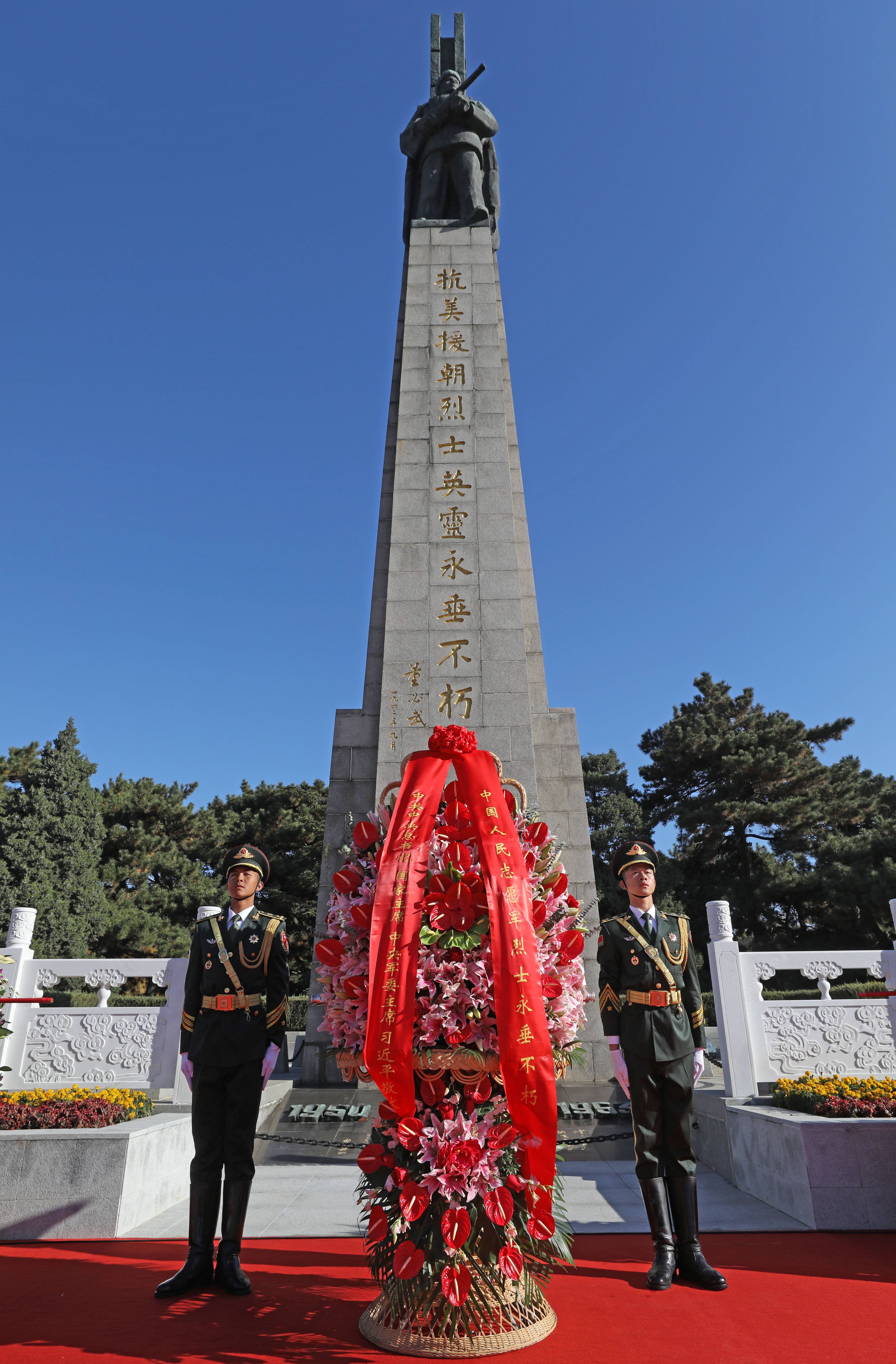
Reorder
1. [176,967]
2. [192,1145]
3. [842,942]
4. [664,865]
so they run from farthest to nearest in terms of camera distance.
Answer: [664,865] < [842,942] < [176,967] < [192,1145]

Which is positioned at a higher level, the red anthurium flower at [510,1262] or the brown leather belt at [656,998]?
the brown leather belt at [656,998]

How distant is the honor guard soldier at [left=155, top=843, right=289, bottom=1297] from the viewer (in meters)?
2.94

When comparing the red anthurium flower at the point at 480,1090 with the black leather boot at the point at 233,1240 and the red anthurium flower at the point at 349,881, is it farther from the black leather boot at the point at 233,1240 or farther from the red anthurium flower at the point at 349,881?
the black leather boot at the point at 233,1240

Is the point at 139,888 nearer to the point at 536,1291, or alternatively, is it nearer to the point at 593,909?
the point at 593,909

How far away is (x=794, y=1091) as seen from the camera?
4273 millimetres

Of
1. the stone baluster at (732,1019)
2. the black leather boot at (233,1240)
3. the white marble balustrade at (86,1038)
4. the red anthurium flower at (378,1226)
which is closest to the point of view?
the red anthurium flower at (378,1226)

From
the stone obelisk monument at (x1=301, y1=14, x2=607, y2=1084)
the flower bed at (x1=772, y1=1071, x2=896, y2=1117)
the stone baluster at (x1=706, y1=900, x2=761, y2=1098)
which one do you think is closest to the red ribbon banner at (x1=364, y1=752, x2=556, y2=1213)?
the flower bed at (x1=772, y1=1071, x2=896, y2=1117)

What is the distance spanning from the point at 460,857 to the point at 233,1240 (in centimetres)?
177

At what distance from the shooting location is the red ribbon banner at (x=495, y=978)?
7.88 ft

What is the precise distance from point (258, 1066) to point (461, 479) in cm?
661

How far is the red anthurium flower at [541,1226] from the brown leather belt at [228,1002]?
1.36m

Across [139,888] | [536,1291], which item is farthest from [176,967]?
[139,888]
